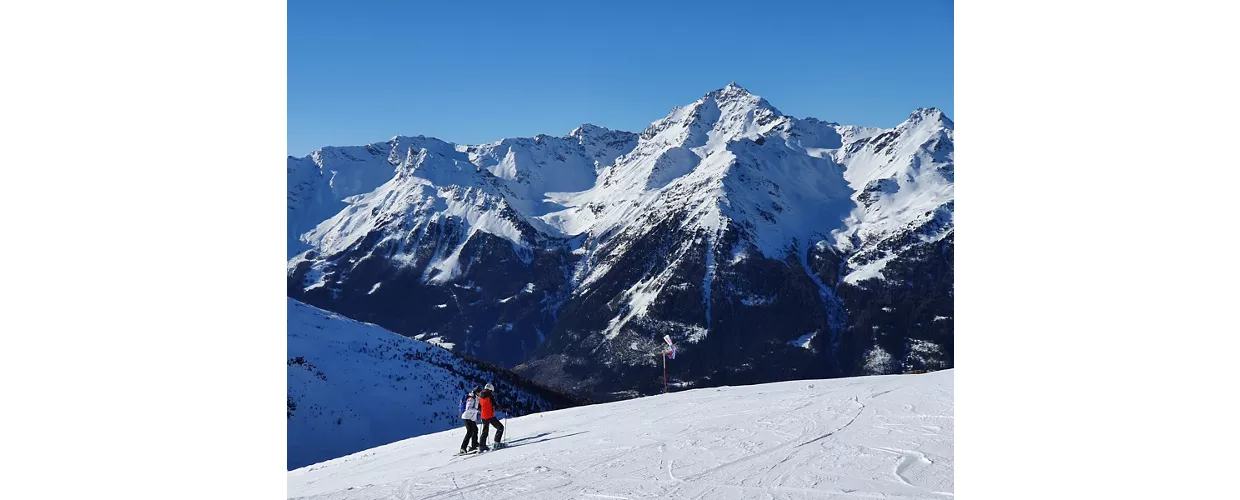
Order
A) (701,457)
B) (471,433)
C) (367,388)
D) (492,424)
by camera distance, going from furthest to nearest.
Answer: (367,388) < (492,424) < (471,433) < (701,457)

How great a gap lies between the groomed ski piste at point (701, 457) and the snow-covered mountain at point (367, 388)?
16762 millimetres

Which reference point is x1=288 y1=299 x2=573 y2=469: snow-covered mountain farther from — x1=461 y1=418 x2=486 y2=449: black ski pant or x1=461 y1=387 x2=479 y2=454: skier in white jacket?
x1=461 y1=418 x2=486 y2=449: black ski pant

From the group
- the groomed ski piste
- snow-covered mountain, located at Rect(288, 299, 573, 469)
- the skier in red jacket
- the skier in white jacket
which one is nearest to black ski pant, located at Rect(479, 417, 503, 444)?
the skier in red jacket

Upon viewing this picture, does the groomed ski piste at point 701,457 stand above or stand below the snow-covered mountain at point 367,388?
above

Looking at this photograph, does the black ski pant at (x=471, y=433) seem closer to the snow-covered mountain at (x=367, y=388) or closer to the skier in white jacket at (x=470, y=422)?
the skier in white jacket at (x=470, y=422)

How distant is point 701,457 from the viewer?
11812 millimetres

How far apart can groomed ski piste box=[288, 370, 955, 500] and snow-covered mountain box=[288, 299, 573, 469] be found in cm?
1676

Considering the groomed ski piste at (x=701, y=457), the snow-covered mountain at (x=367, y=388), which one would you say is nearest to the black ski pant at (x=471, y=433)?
the groomed ski piste at (x=701, y=457)

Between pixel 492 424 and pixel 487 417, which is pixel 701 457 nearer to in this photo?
pixel 492 424

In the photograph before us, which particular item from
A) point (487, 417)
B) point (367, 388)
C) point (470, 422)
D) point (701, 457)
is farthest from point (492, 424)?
point (367, 388)

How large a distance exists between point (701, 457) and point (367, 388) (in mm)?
30790

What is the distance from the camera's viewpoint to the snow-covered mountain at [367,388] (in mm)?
33469

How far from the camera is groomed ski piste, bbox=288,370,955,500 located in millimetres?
9812
